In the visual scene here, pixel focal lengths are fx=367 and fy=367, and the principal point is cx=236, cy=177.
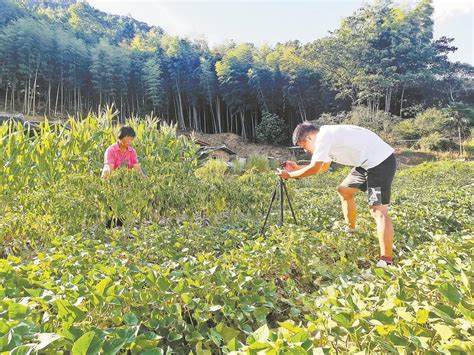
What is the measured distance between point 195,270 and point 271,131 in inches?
937

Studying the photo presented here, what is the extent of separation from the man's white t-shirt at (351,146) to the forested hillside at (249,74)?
22.2m

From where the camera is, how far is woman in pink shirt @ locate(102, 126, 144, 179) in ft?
13.3

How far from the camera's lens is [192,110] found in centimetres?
3102

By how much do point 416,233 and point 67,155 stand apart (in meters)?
3.86

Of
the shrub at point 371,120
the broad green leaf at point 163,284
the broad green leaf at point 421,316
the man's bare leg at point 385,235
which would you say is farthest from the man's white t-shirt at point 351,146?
the shrub at point 371,120

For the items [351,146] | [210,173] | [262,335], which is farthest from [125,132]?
[262,335]

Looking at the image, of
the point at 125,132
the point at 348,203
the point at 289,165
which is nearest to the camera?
the point at 348,203

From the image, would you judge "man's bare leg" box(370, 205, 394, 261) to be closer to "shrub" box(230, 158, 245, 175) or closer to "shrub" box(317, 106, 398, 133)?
"shrub" box(230, 158, 245, 175)

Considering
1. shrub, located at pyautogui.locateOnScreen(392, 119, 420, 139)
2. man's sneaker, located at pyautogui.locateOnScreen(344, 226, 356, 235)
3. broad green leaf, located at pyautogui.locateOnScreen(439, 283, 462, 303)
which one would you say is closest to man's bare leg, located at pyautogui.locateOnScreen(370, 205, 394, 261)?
man's sneaker, located at pyautogui.locateOnScreen(344, 226, 356, 235)

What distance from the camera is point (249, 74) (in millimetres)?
26266

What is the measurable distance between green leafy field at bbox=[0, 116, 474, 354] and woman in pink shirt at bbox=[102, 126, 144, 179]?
1.41ft

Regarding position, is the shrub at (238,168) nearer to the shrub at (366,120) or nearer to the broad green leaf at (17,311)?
the shrub at (366,120)

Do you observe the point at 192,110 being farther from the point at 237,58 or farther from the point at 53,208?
the point at 53,208

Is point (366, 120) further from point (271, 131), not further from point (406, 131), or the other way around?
point (271, 131)
